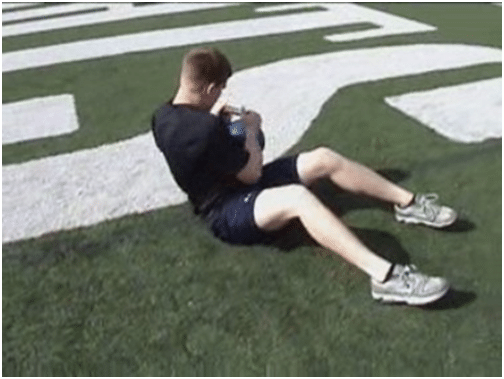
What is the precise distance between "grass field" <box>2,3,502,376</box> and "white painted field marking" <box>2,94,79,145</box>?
1.91 metres

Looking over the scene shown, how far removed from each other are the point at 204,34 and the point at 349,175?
5.45m

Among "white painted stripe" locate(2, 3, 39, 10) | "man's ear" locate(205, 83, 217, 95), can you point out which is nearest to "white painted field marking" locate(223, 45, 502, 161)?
"man's ear" locate(205, 83, 217, 95)

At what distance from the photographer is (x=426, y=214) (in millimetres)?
3711

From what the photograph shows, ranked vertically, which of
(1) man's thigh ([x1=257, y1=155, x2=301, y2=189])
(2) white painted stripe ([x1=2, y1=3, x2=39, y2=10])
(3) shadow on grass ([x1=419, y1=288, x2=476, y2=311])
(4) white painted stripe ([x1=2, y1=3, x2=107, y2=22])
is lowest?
(2) white painted stripe ([x1=2, y1=3, x2=39, y2=10])

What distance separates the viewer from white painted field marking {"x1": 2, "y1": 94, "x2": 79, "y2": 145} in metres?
5.67

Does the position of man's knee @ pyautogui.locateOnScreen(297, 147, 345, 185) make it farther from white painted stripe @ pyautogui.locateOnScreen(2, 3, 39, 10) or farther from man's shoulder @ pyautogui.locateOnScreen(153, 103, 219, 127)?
white painted stripe @ pyautogui.locateOnScreen(2, 3, 39, 10)

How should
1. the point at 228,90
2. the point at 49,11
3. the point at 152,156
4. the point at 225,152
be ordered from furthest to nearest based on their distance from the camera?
the point at 49,11 < the point at 228,90 < the point at 152,156 < the point at 225,152

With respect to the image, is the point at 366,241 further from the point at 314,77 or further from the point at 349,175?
the point at 314,77

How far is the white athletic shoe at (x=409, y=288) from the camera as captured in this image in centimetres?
308

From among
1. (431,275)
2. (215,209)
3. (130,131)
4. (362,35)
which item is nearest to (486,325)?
(431,275)

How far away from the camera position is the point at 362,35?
26.4 ft

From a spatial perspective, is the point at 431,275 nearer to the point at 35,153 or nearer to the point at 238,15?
the point at 35,153

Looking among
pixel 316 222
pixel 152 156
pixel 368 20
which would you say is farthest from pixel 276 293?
pixel 368 20

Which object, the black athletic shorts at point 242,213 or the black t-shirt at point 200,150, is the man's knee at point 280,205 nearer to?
the black athletic shorts at point 242,213
